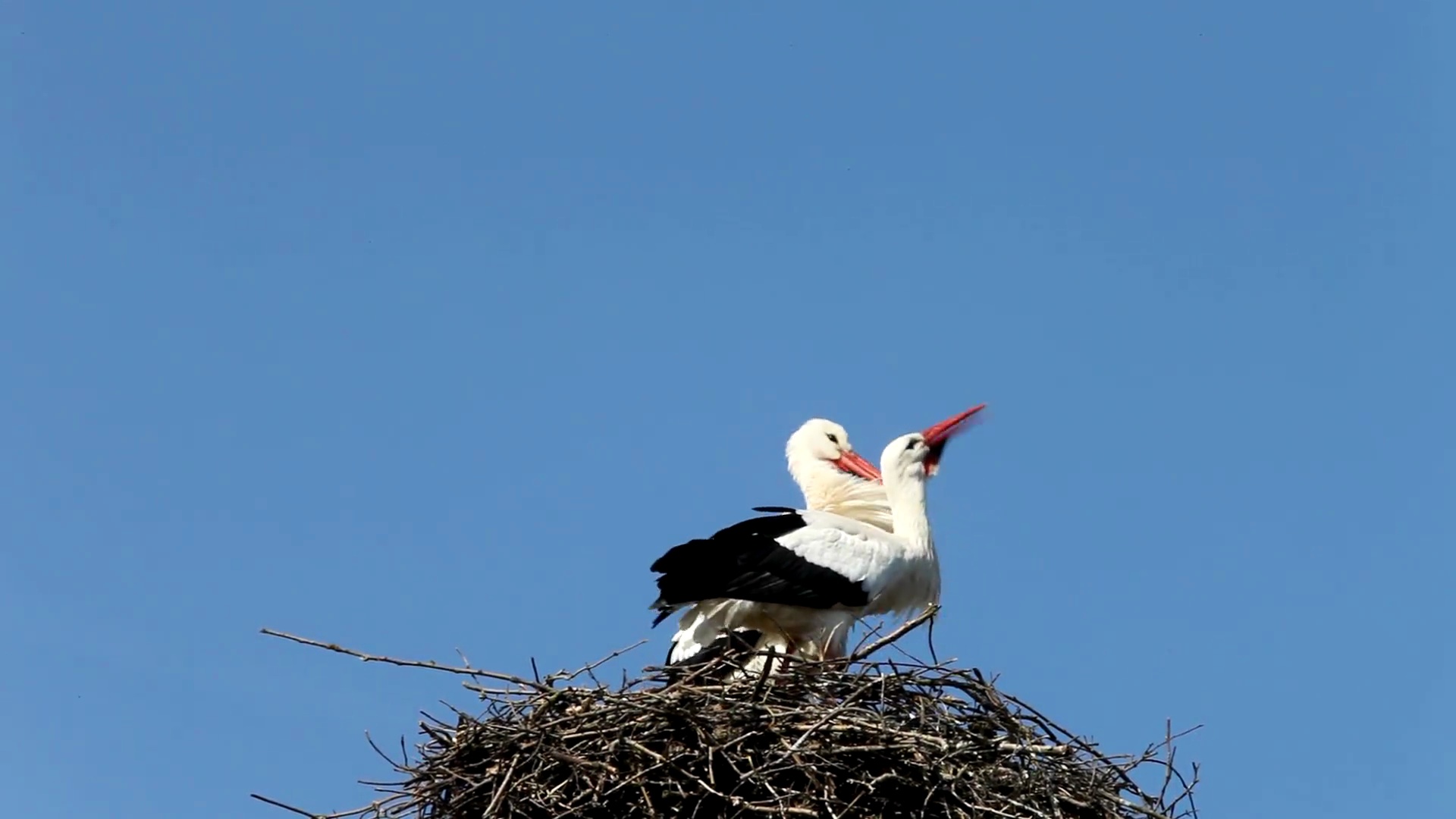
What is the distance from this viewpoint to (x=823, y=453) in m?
8.48

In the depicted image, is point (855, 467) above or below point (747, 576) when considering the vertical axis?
above

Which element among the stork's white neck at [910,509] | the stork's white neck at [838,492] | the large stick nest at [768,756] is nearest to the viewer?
the large stick nest at [768,756]

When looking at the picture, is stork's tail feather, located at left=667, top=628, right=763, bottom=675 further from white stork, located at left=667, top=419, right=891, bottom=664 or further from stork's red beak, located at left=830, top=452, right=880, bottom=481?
stork's red beak, located at left=830, top=452, right=880, bottom=481

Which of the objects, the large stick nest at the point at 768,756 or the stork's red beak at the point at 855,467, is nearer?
the large stick nest at the point at 768,756

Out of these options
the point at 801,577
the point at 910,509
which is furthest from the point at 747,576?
the point at 910,509

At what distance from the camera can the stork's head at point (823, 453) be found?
27.6 ft

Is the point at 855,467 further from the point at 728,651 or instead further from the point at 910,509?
the point at 728,651

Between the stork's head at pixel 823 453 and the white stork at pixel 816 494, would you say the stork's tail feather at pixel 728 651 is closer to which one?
the white stork at pixel 816 494

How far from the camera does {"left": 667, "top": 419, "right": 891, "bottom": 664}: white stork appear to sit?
7.23m

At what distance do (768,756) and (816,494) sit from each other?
2.36 meters

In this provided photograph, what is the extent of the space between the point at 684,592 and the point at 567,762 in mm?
1112

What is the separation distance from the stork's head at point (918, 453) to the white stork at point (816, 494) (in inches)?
7.0

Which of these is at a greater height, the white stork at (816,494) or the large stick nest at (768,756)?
the white stork at (816,494)

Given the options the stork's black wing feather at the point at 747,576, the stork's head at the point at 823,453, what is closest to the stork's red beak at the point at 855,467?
the stork's head at the point at 823,453
